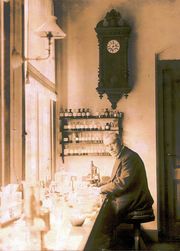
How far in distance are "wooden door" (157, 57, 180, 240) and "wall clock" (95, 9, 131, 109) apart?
0.62 metres

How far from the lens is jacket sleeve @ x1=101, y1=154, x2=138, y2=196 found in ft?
19.6

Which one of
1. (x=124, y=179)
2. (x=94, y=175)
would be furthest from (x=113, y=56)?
(x=124, y=179)

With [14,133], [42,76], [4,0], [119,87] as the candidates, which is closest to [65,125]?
[119,87]

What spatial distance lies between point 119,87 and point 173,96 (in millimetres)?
940

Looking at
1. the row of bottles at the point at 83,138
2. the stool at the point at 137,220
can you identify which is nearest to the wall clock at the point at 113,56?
the row of bottles at the point at 83,138

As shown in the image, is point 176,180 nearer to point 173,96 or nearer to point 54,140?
point 173,96

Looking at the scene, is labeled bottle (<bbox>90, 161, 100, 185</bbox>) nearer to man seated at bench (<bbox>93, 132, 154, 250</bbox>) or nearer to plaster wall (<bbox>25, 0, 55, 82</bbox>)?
man seated at bench (<bbox>93, 132, 154, 250</bbox>)

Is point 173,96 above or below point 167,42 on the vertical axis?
below

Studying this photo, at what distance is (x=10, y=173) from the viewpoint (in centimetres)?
473

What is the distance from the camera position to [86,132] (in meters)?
7.55

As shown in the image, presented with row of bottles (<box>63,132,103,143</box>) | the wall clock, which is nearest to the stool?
row of bottles (<box>63,132,103,143</box>)

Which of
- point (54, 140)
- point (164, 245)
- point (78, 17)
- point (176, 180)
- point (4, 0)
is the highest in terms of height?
point (78, 17)

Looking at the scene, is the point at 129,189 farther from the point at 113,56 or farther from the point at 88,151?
the point at 113,56

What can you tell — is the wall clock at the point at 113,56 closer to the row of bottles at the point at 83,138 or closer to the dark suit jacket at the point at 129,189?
the row of bottles at the point at 83,138
